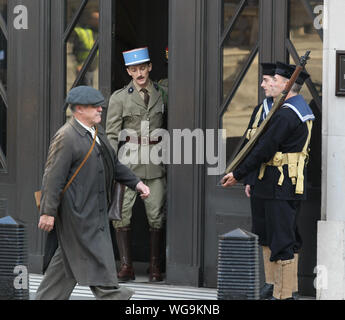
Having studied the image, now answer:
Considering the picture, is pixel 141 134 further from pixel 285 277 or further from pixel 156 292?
pixel 285 277

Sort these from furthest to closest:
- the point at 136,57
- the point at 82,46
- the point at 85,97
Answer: the point at 82,46
the point at 136,57
the point at 85,97

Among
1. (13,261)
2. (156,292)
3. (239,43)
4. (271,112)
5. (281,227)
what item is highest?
(239,43)

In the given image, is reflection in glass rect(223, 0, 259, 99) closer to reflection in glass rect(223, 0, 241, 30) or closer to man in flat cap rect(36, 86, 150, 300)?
reflection in glass rect(223, 0, 241, 30)

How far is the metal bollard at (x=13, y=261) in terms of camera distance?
8.17 metres

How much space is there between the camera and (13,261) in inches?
324

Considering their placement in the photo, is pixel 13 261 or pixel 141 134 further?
pixel 141 134

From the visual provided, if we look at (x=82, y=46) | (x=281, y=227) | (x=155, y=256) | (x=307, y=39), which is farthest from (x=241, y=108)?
(x=82, y=46)

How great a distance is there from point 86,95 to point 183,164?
2425 mm

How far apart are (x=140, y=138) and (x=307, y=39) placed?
6.63 ft

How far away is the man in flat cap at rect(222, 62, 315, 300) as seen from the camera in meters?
9.25

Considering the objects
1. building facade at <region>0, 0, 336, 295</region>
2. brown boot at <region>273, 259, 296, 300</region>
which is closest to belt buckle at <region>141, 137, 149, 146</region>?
building facade at <region>0, 0, 336, 295</region>

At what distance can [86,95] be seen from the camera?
8.34 metres

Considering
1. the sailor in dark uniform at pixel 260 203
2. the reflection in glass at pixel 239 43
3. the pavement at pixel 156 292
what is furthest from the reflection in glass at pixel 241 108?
the pavement at pixel 156 292
